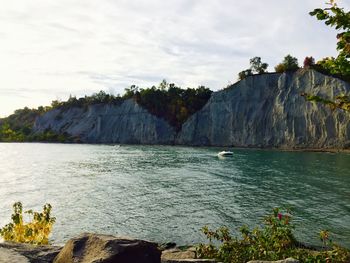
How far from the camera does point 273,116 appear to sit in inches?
4321

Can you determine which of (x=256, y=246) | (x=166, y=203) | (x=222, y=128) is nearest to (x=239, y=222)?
(x=166, y=203)

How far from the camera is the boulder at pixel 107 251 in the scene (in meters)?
8.89

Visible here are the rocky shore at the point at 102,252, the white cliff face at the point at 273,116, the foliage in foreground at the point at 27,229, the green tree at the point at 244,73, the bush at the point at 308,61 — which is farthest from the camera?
the green tree at the point at 244,73

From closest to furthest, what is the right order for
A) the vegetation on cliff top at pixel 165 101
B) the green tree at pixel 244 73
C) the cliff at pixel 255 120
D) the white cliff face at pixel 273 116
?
the white cliff face at pixel 273 116, the cliff at pixel 255 120, the green tree at pixel 244 73, the vegetation on cliff top at pixel 165 101

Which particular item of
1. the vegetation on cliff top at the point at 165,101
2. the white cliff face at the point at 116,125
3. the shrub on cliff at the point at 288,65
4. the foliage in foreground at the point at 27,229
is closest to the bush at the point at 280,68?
the shrub on cliff at the point at 288,65

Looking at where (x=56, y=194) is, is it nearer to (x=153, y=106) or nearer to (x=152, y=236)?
(x=152, y=236)

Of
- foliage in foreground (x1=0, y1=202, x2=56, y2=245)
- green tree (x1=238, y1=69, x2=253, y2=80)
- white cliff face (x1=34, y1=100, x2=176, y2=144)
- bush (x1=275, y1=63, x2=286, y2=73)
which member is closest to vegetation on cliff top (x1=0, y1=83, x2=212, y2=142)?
white cliff face (x1=34, y1=100, x2=176, y2=144)

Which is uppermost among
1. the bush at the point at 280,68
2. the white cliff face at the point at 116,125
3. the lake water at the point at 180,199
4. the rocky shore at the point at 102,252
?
the bush at the point at 280,68

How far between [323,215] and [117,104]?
479ft

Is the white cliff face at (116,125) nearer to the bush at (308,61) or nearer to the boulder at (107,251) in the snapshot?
the bush at (308,61)

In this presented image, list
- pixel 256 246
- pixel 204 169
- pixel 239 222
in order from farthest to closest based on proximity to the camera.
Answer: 1. pixel 204 169
2. pixel 239 222
3. pixel 256 246

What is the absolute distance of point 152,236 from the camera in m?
22.3

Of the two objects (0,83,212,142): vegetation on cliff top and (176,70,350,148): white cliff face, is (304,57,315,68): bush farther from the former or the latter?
(0,83,212,142): vegetation on cliff top

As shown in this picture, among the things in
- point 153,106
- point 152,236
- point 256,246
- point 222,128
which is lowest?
point 152,236
